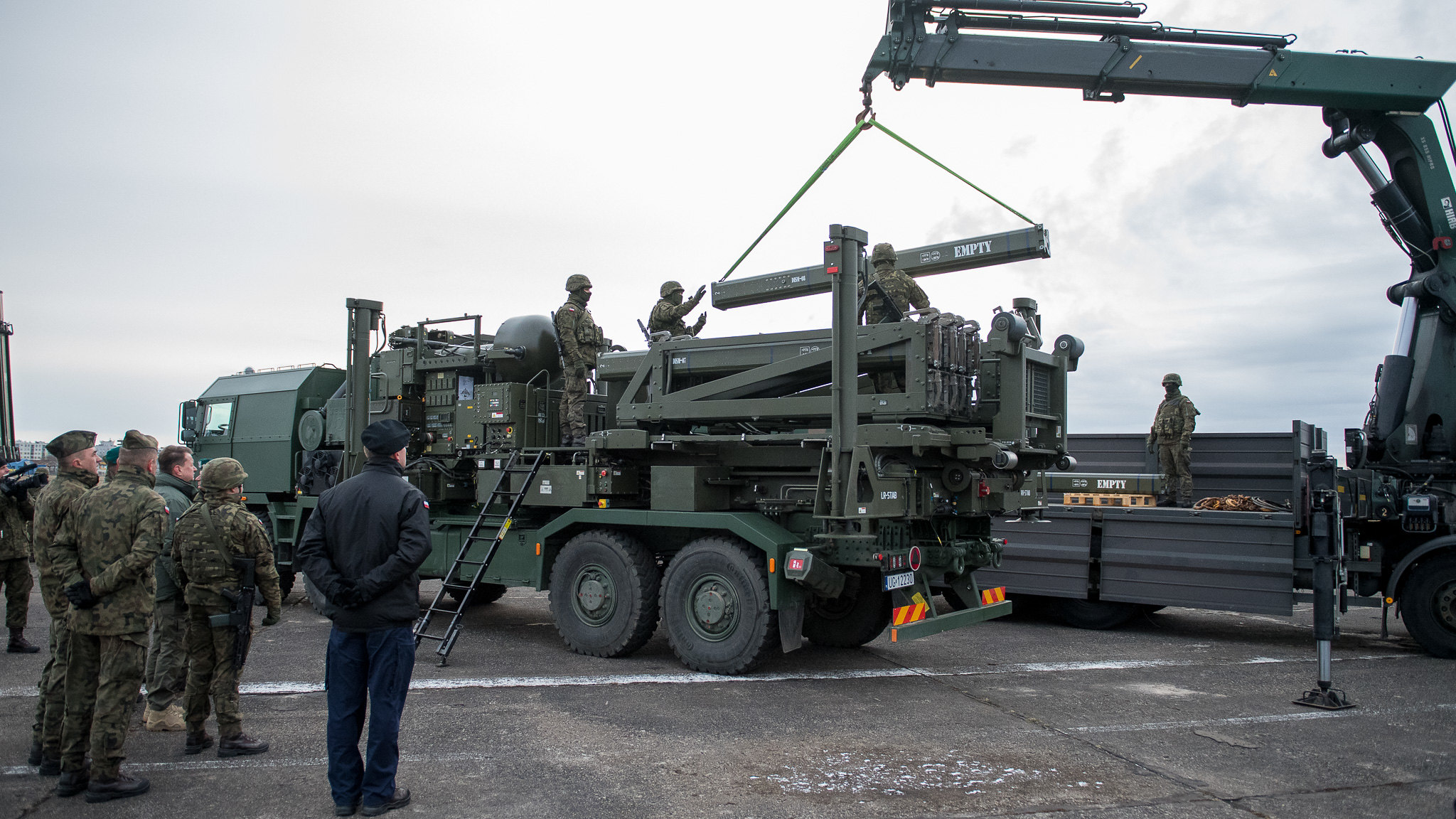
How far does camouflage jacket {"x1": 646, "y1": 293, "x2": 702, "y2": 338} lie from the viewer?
31.0 ft

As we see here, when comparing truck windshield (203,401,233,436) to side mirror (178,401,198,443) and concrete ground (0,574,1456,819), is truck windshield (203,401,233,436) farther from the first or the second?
concrete ground (0,574,1456,819)

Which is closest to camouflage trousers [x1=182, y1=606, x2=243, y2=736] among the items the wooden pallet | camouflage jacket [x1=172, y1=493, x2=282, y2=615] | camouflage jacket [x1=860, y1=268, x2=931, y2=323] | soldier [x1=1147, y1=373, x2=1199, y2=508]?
camouflage jacket [x1=172, y1=493, x2=282, y2=615]

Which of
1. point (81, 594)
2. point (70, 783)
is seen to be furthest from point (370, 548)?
point (70, 783)

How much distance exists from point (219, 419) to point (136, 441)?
8.51m

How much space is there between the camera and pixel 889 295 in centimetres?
833

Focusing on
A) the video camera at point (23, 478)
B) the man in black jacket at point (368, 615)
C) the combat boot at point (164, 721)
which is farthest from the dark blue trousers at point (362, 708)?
the video camera at point (23, 478)

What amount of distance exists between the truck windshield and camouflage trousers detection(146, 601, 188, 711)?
7.25m

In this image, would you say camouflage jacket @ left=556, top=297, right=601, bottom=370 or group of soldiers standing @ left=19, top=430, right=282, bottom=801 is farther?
camouflage jacket @ left=556, top=297, right=601, bottom=370

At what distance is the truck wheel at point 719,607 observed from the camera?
24.0 ft

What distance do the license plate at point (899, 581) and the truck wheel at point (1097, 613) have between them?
158 inches

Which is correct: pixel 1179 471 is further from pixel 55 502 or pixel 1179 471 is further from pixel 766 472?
pixel 55 502

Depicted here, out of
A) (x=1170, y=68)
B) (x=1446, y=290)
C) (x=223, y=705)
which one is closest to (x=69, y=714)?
(x=223, y=705)

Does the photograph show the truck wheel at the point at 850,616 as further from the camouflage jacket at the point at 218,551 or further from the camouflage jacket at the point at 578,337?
the camouflage jacket at the point at 218,551

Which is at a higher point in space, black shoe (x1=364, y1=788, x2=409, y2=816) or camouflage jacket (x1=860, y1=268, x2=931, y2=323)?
camouflage jacket (x1=860, y1=268, x2=931, y2=323)
